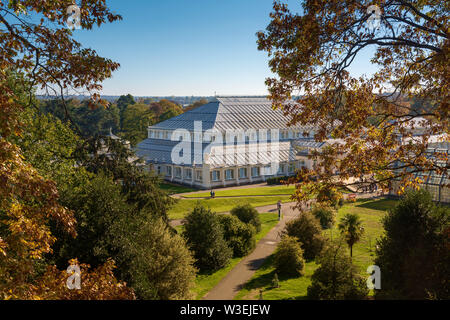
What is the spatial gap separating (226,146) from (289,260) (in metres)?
31.9

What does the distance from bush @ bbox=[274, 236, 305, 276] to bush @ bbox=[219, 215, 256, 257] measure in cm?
373

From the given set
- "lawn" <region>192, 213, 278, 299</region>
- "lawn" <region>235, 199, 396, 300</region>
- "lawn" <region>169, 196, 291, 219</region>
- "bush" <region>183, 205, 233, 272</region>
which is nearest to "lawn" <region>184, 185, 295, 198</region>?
"lawn" <region>169, 196, 291, 219</region>

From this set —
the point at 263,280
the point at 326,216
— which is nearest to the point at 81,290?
the point at 263,280

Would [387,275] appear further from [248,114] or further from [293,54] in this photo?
[248,114]

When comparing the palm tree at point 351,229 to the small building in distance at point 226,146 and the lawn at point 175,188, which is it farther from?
the lawn at point 175,188

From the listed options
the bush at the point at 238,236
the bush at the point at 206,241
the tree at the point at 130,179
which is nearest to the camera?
the tree at the point at 130,179

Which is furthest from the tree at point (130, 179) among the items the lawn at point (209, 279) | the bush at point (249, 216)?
the bush at point (249, 216)

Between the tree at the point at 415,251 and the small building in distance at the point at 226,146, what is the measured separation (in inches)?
1216

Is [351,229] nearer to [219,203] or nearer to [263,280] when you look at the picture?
[263,280]

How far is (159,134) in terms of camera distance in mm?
62188

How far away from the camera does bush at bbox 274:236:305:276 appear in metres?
21.1

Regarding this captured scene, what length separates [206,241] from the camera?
22297mm

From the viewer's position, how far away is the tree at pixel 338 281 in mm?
15773

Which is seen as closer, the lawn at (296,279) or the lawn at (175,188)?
the lawn at (296,279)
